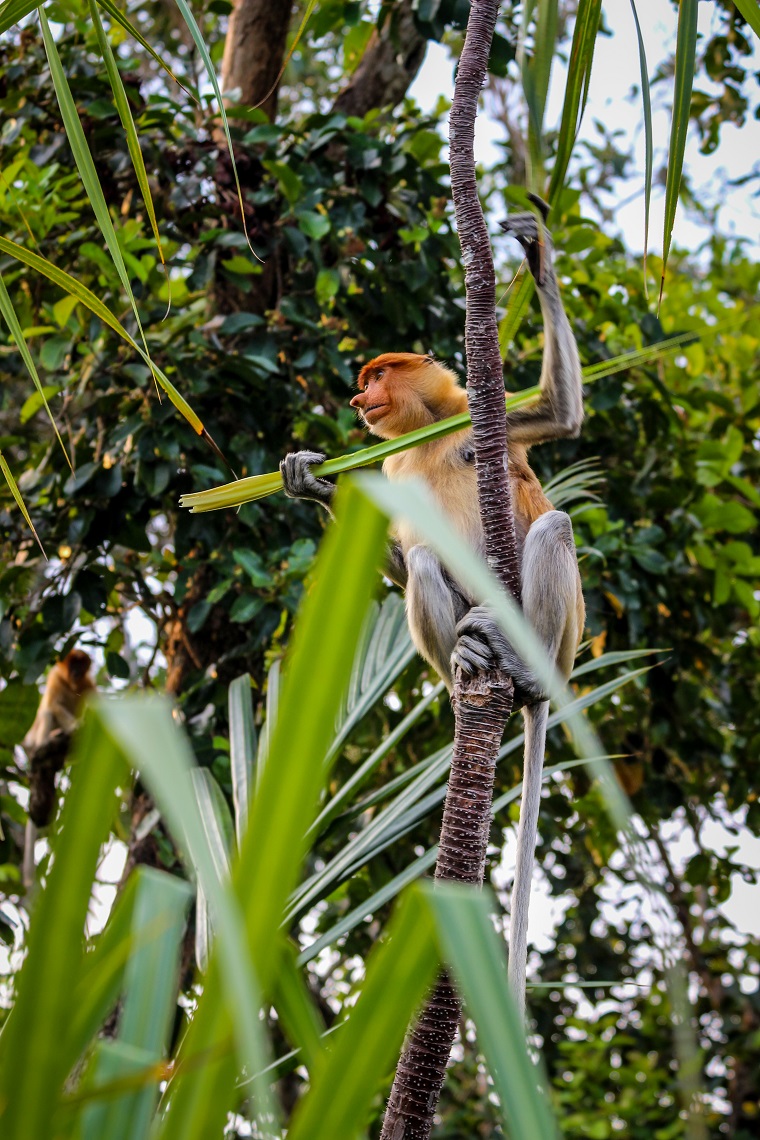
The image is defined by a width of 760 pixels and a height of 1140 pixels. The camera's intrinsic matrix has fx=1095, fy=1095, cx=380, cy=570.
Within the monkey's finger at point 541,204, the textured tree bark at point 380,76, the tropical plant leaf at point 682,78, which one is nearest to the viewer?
the tropical plant leaf at point 682,78

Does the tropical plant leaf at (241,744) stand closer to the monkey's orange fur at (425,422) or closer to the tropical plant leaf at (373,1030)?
the monkey's orange fur at (425,422)

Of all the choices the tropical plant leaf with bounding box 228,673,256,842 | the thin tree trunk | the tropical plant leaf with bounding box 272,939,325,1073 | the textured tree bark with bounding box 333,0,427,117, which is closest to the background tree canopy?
the textured tree bark with bounding box 333,0,427,117

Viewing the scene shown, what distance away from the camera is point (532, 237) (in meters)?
2.20

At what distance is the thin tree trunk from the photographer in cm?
150

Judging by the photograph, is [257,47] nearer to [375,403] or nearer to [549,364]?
[375,403]

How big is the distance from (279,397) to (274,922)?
11.9 ft

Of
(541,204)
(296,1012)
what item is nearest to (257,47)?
(541,204)

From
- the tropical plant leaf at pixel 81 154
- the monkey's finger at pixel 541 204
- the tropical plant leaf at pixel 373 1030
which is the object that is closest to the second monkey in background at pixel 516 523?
the monkey's finger at pixel 541 204

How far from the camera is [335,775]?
4.07 meters

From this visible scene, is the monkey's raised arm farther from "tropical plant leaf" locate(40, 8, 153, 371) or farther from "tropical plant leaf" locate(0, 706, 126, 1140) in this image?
"tropical plant leaf" locate(0, 706, 126, 1140)

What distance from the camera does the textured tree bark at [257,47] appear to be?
15.7ft

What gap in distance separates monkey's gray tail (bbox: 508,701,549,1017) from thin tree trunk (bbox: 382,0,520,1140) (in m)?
0.25

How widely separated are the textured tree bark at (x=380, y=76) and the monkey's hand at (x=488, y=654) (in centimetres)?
328

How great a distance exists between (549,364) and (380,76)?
118 inches
